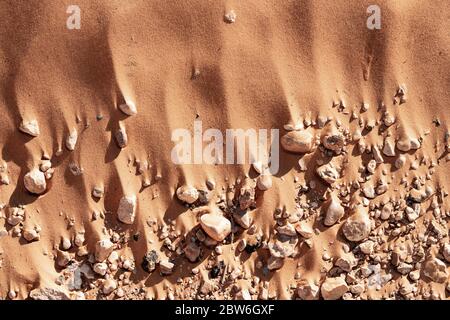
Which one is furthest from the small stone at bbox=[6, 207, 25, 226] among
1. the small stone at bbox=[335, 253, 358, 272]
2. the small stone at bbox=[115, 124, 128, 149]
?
the small stone at bbox=[335, 253, 358, 272]

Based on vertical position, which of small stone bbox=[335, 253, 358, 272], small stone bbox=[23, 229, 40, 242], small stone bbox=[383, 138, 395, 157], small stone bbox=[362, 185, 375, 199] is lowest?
small stone bbox=[335, 253, 358, 272]

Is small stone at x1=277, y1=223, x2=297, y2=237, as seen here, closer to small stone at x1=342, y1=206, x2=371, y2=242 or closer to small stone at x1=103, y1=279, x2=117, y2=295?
small stone at x1=342, y1=206, x2=371, y2=242

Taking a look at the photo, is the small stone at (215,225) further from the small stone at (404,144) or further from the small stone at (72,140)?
the small stone at (404,144)

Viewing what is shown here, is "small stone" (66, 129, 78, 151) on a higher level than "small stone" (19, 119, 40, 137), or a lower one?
lower

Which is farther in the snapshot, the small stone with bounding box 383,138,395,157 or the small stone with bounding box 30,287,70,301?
the small stone with bounding box 383,138,395,157

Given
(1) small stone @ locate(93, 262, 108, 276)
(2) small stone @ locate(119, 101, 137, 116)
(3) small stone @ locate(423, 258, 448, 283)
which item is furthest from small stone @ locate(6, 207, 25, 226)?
(3) small stone @ locate(423, 258, 448, 283)

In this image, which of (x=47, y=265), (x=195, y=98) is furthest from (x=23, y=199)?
(x=195, y=98)

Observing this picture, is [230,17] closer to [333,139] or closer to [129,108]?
[129,108]
